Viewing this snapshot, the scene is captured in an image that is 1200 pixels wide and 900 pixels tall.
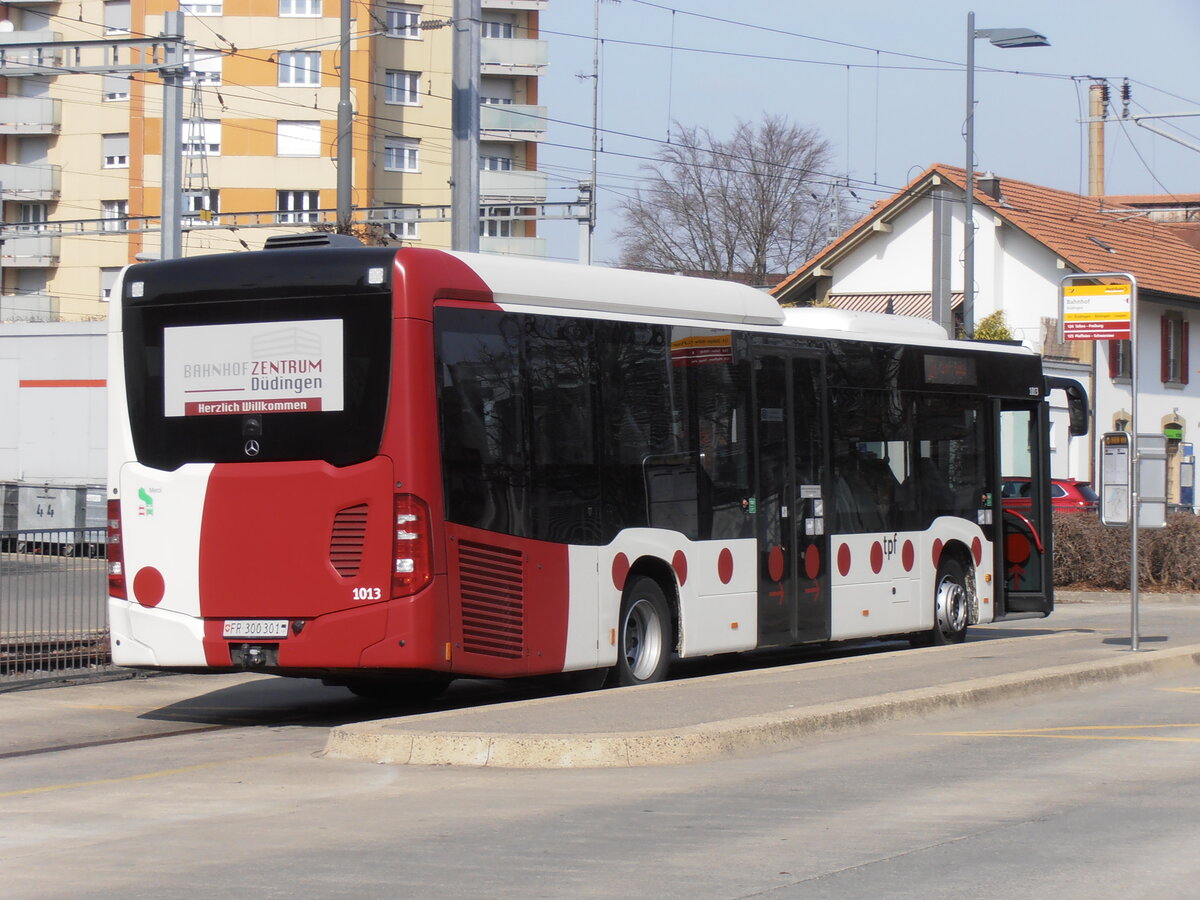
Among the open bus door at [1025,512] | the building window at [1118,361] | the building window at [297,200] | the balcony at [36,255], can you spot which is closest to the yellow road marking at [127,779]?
the open bus door at [1025,512]

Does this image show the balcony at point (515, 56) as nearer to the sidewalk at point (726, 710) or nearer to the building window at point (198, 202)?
the building window at point (198, 202)

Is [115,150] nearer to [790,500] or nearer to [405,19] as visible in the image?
[405,19]

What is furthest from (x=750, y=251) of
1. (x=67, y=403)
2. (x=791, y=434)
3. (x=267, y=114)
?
(x=791, y=434)

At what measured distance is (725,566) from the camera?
567 inches

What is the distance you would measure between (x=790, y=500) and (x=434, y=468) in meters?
4.66

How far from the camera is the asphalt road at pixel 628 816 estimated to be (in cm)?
693

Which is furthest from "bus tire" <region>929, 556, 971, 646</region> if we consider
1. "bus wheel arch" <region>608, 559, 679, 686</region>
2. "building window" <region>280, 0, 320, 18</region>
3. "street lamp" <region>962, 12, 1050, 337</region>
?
"building window" <region>280, 0, 320, 18</region>

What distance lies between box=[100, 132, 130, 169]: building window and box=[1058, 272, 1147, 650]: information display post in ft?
183

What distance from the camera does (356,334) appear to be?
38.0 feet

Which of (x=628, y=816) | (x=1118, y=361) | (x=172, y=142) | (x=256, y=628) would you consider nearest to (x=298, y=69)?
(x=1118, y=361)

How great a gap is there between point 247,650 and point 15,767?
181 centimetres

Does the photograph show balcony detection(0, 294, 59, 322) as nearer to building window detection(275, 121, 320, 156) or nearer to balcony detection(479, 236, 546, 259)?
building window detection(275, 121, 320, 156)

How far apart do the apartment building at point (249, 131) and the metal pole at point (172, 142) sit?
119ft

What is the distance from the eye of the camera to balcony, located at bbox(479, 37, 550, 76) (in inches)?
2867
